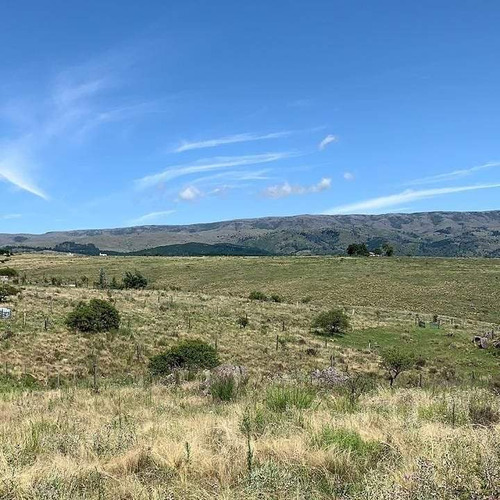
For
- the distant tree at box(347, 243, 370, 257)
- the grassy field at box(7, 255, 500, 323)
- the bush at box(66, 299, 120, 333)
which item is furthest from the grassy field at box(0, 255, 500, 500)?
the distant tree at box(347, 243, 370, 257)

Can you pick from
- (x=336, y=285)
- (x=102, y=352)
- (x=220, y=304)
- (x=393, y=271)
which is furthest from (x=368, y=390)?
(x=393, y=271)

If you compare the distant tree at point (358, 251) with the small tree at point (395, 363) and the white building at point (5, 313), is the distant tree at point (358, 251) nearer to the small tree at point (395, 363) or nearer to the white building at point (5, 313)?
the small tree at point (395, 363)

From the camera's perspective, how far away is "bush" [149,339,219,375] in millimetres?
24094

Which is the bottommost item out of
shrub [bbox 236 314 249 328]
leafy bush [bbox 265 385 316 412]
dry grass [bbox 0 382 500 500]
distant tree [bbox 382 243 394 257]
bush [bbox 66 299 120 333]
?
shrub [bbox 236 314 249 328]

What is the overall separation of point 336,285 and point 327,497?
8240 centimetres

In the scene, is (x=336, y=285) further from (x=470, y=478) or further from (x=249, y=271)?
(x=470, y=478)

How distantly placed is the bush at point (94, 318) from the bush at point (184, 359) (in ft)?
25.0

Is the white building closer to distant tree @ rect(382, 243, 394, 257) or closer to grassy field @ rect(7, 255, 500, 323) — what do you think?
grassy field @ rect(7, 255, 500, 323)

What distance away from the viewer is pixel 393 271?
94.5m

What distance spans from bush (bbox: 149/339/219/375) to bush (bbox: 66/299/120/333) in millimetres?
7613

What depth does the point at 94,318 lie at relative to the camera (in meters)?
31.3

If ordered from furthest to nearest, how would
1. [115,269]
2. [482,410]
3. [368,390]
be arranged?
1. [115,269]
2. [368,390]
3. [482,410]

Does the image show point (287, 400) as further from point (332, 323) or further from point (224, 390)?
point (332, 323)

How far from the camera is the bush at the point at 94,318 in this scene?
30837 millimetres
